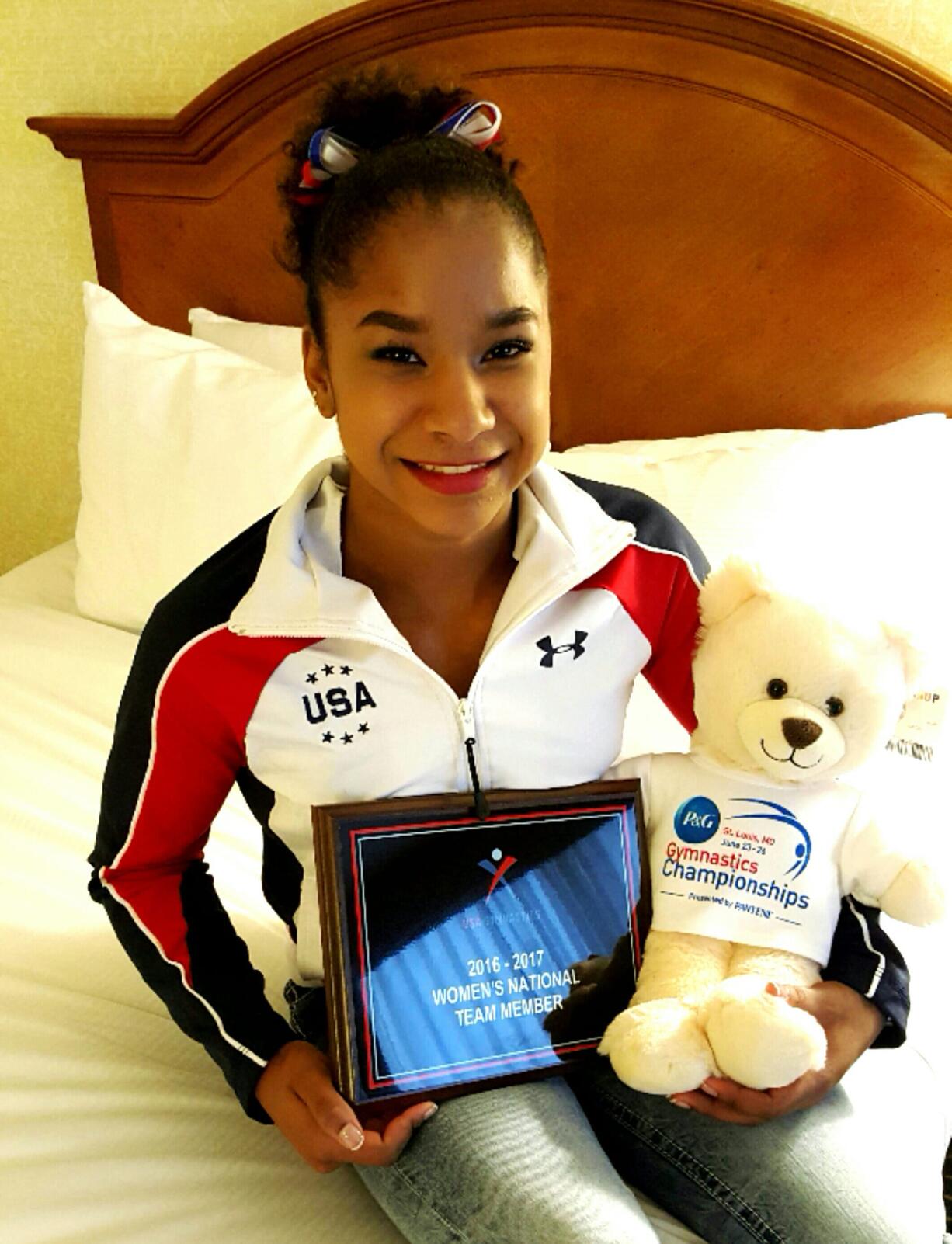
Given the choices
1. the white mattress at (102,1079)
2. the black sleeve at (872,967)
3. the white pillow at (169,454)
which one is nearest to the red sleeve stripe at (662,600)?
the black sleeve at (872,967)

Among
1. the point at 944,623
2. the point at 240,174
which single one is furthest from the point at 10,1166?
the point at 240,174

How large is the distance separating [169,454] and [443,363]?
890 millimetres

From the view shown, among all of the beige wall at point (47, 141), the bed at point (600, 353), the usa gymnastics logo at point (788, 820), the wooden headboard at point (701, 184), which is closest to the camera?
the usa gymnastics logo at point (788, 820)

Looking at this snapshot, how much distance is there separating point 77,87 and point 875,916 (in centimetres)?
185

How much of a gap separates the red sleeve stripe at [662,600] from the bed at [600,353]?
265mm

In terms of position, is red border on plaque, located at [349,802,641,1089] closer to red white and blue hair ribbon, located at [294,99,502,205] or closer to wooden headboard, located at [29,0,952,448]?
red white and blue hair ribbon, located at [294,99,502,205]

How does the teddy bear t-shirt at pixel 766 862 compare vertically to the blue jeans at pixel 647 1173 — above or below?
above

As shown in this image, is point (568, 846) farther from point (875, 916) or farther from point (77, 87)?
point (77, 87)

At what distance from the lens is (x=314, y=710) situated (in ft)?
3.03

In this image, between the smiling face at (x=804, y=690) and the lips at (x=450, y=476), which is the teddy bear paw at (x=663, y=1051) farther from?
the lips at (x=450, y=476)

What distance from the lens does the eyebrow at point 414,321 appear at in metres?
0.84

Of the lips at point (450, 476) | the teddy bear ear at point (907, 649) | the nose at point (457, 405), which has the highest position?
the nose at point (457, 405)

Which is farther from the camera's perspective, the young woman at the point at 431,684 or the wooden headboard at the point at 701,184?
the wooden headboard at the point at 701,184

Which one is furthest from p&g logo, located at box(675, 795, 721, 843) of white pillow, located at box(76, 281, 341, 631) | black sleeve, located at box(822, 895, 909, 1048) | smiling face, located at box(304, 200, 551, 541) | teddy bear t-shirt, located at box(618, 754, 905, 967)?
white pillow, located at box(76, 281, 341, 631)
